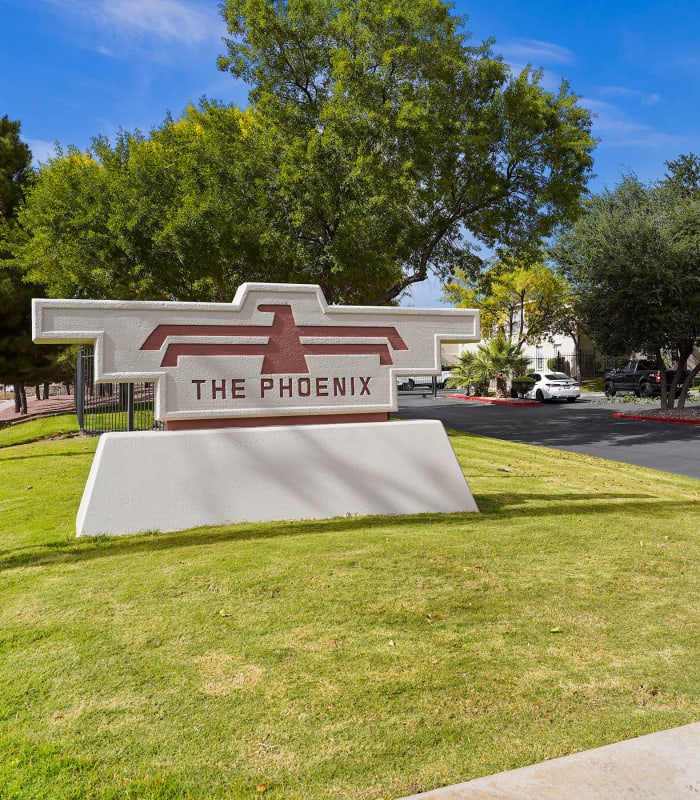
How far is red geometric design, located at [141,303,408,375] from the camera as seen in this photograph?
6789 millimetres

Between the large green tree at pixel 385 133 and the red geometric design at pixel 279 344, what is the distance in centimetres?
804

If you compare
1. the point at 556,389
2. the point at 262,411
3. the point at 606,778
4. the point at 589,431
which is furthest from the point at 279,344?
the point at 556,389

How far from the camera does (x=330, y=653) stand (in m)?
3.70

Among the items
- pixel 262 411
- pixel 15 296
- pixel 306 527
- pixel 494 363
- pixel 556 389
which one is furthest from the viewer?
pixel 494 363

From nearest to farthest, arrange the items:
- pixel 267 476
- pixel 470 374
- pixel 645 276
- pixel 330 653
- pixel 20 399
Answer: pixel 330 653, pixel 267 476, pixel 645 276, pixel 20 399, pixel 470 374

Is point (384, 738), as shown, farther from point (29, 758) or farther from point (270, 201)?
point (270, 201)

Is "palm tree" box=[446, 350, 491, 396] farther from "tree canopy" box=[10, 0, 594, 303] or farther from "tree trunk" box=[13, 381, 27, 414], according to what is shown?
"tree trunk" box=[13, 381, 27, 414]

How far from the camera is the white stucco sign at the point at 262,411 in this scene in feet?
21.2

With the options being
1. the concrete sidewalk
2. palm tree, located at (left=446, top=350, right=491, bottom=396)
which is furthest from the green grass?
palm tree, located at (left=446, top=350, right=491, bottom=396)

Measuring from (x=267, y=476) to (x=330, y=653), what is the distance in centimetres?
327

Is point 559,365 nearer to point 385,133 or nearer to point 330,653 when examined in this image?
point 385,133

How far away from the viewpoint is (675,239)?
2191 centimetres

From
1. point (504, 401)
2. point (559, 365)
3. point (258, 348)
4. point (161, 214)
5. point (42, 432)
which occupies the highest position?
point (161, 214)

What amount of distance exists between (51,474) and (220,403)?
13.2 ft
